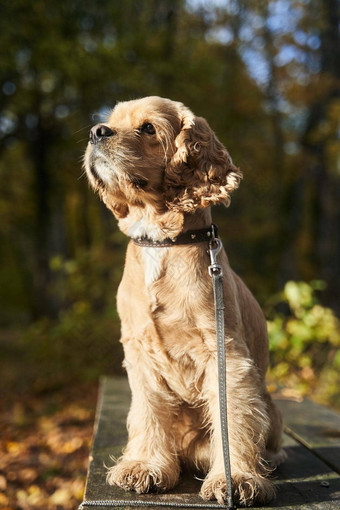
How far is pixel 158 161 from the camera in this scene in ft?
8.73

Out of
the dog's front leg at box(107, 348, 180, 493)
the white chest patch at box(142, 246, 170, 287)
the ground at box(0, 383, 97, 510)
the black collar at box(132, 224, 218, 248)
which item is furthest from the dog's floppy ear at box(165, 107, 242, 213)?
the ground at box(0, 383, 97, 510)

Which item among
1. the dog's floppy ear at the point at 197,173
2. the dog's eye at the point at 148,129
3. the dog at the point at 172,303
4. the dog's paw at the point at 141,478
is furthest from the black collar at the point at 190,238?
the dog's paw at the point at 141,478

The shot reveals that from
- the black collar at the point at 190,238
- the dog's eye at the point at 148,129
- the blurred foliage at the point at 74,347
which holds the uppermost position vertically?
the dog's eye at the point at 148,129

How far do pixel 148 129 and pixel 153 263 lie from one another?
2.42ft

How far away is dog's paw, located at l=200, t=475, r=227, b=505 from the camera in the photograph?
244 centimetres

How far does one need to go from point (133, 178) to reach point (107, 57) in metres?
8.91

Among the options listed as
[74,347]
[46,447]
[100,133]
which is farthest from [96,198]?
[100,133]

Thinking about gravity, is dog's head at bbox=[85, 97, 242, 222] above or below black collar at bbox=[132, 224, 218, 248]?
above

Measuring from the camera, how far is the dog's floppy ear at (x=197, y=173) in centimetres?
259

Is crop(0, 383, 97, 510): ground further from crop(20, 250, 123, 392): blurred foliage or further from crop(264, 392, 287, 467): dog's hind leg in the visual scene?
crop(264, 392, 287, 467): dog's hind leg

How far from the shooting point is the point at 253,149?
15.7 meters

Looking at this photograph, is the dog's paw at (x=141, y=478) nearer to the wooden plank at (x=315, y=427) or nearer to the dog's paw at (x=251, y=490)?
the dog's paw at (x=251, y=490)

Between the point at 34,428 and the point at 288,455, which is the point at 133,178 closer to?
the point at 288,455

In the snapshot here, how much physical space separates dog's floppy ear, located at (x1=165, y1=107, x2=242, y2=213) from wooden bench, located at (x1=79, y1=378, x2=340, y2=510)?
5.07 ft
